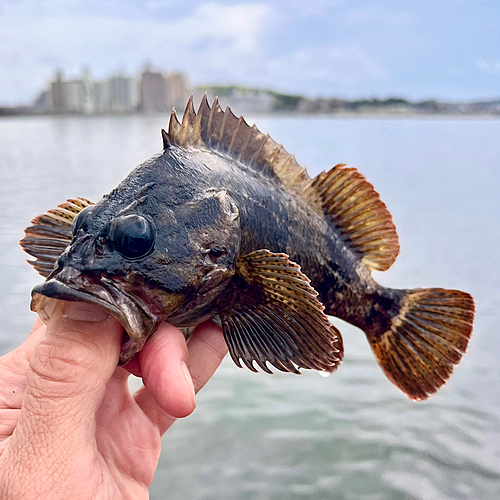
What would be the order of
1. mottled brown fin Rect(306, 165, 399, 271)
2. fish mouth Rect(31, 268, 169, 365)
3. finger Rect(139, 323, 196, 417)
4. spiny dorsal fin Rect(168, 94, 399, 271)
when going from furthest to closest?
mottled brown fin Rect(306, 165, 399, 271) → spiny dorsal fin Rect(168, 94, 399, 271) → finger Rect(139, 323, 196, 417) → fish mouth Rect(31, 268, 169, 365)

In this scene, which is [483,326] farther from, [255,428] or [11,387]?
[11,387]

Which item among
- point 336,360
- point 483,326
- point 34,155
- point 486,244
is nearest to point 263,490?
point 336,360

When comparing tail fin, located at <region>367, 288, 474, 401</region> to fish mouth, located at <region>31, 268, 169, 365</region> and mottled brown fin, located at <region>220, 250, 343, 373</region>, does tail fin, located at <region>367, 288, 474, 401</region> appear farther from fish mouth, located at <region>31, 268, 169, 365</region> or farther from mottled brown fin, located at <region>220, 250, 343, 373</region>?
fish mouth, located at <region>31, 268, 169, 365</region>

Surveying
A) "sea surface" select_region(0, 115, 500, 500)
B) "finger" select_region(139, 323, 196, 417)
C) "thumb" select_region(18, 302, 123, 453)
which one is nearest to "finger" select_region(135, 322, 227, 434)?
"finger" select_region(139, 323, 196, 417)

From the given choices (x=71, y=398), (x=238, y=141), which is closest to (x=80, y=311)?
(x=71, y=398)

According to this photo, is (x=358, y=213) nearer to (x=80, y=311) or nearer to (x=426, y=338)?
(x=426, y=338)

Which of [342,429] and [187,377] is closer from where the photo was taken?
[187,377]
